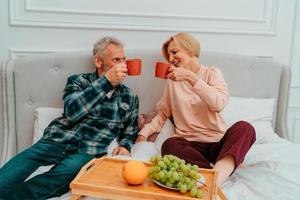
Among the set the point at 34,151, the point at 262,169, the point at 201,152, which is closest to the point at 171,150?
the point at 201,152

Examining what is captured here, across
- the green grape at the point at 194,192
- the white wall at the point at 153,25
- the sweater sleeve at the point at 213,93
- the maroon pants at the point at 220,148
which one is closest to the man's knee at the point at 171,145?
the maroon pants at the point at 220,148

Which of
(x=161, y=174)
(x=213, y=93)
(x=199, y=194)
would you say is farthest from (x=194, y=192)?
(x=213, y=93)

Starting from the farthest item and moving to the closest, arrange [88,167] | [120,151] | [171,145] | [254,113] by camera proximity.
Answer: [254,113]
[120,151]
[171,145]
[88,167]

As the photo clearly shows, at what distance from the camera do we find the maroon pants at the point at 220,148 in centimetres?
151

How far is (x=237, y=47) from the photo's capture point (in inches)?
92.7

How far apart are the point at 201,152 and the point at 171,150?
0.20 metres

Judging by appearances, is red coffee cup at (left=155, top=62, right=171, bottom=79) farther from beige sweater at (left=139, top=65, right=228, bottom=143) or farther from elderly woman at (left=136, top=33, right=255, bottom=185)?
beige sweater at (left=139, top=65, right=228, bottom=143)

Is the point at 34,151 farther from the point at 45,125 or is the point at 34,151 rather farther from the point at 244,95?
the point at 244,95

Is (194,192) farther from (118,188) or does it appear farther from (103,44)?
(103,44)

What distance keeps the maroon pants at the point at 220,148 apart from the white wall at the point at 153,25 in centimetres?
83

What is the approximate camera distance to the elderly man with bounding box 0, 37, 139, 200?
5.04 feet

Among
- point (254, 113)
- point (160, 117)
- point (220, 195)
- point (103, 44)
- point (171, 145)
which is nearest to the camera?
point (220, 195)

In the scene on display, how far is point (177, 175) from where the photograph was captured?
117 cm

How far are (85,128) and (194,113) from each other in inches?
22.1
